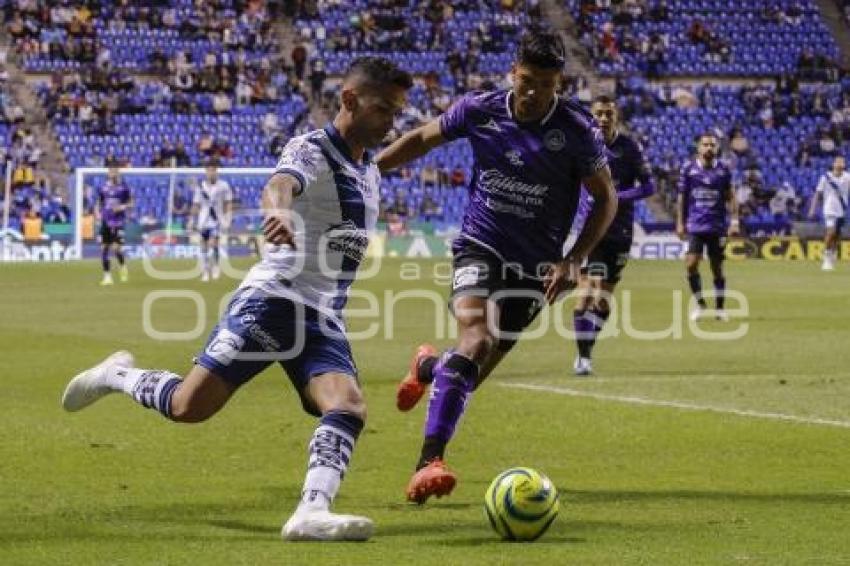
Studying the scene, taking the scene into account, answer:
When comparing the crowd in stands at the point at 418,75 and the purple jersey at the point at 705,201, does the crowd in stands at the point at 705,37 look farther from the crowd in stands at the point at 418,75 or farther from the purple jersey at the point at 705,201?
the purple jersey at the point at 705,201

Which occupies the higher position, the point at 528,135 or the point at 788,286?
the point at 528,135

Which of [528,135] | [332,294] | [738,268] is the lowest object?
[738,268]

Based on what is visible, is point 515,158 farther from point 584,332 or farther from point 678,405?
point 584,332

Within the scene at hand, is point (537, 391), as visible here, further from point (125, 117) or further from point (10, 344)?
point (125, 117)

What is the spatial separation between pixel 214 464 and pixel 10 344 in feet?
37.8

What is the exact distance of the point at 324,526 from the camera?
8.02 metres

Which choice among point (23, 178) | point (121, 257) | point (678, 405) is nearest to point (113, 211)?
point (121, 257)

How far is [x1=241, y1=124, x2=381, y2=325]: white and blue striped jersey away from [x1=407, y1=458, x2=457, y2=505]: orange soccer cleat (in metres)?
0.90

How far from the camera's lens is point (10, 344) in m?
22.2

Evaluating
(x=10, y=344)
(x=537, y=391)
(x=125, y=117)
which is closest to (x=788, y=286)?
(x=10, y=344)

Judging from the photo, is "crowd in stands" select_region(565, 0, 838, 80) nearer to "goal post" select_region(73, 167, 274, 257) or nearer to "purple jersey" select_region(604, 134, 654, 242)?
"goal post" select_region(73, 167, 274, 257)

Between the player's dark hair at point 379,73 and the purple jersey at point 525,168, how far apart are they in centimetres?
188

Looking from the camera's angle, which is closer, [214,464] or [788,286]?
[214,464]

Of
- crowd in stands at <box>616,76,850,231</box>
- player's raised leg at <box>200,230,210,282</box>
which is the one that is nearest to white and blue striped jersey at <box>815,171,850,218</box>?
crowd in stands at <box>616,76,850,231</box>
